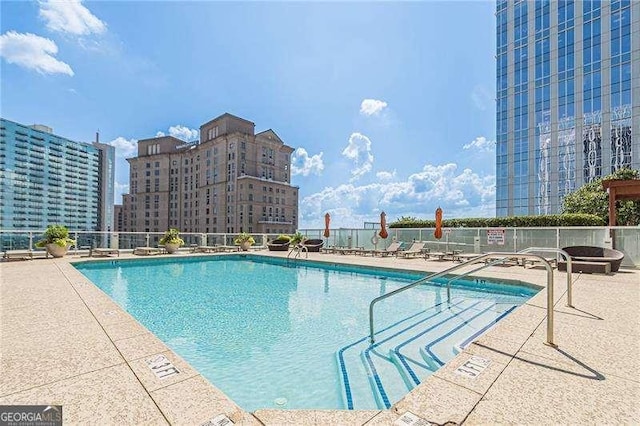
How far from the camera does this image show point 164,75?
64.2 ft

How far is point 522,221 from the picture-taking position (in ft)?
55.3

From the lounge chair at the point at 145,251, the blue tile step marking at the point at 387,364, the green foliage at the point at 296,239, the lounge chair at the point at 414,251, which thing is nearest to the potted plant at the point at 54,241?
the lounge chair at the point at 145,251

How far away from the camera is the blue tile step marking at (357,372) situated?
2.92 metres

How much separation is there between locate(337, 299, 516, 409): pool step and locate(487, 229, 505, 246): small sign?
7071 millimetres

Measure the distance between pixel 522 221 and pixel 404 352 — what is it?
16.3 meters

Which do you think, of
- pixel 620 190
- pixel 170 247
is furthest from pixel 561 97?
pixel 170 247

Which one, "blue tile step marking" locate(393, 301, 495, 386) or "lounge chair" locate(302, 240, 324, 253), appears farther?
"lounge chair" locate(302, 240, 324, 253)

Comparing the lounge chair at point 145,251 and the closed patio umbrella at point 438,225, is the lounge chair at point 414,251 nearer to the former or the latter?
the closed patio umbrella at point 438,225

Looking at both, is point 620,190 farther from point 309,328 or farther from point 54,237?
point 54,237

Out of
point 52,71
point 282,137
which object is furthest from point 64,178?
point 52,71

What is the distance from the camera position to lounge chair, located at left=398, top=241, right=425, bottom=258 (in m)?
13.9

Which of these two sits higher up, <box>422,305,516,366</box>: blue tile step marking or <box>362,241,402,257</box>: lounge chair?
<box>362,241,402,257</box>: lounge chair

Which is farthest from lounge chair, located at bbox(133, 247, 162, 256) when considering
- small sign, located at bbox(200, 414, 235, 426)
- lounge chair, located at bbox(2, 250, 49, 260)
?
small sign, located at bbox(200, 414, 235, 426)

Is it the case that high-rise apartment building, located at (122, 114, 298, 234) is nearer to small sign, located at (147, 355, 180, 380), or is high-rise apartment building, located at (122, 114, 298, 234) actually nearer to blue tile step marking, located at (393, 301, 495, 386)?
blue tile step marking, located at (393, 301, 495, 386)
